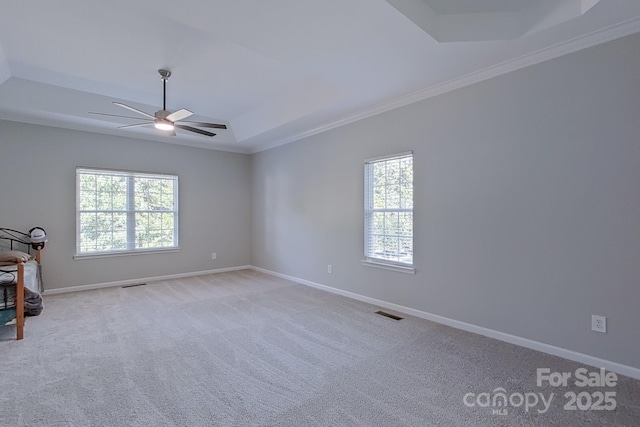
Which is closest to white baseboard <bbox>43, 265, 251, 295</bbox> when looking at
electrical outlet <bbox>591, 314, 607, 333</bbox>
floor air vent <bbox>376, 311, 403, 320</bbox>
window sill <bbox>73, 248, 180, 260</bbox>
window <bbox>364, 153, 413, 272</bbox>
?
window sill <bbox>73, 248, 180, 260</bbox>

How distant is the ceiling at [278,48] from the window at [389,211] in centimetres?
80

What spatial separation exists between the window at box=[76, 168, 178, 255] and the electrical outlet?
20.0 ft

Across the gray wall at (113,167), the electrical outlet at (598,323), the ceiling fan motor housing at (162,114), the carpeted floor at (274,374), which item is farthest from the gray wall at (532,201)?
the gray wall at (113,167)

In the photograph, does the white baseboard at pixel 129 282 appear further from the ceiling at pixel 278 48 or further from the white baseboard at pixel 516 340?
the white baseboard at pixel 516 340

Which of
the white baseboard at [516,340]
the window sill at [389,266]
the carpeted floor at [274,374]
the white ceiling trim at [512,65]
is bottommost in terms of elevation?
the carpeted floor at [274,374]

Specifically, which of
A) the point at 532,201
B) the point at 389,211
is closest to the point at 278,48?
the point at 389,211

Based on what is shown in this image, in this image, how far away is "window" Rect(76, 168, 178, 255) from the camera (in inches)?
200

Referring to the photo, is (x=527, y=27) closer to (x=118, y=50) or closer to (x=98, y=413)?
(x=118, y=50)

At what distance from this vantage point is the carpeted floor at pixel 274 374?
195 cm

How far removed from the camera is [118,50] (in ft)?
10.4

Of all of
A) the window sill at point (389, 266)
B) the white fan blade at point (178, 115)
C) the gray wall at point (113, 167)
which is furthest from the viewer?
the gray wall at point (113, 167)

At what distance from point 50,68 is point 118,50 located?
45.3 inches

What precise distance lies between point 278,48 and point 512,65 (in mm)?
2224

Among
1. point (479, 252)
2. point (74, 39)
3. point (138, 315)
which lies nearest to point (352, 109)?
point (479, 252)
